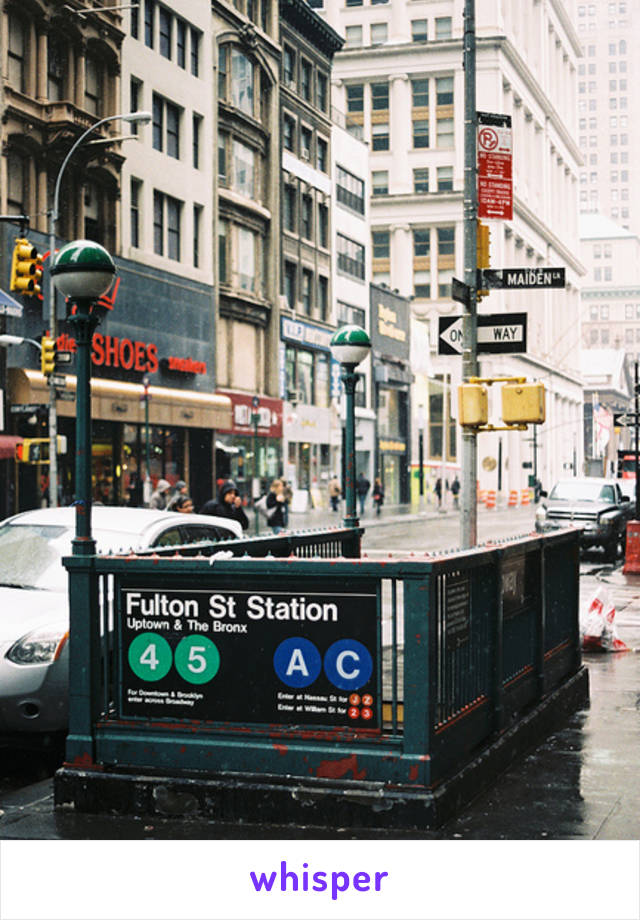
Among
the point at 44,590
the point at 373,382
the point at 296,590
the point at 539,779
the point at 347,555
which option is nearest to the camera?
the point at 296,590

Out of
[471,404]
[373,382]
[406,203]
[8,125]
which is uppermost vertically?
[406,203]

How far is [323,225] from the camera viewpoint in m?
61.9

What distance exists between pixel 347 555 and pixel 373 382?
61211 mm

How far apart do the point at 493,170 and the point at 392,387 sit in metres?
62.0

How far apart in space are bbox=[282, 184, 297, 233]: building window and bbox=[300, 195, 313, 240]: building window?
82 cm

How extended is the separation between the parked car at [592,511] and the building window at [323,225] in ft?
103

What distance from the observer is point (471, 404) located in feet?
42.0

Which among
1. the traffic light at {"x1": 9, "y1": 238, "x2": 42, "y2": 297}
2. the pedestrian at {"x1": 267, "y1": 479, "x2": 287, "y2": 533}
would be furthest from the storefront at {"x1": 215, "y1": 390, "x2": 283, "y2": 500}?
the traffic light at {"x1": 9, "y1": 238, "x2": 42, "y2": 297}

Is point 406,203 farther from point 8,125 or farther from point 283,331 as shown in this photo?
point 8,125

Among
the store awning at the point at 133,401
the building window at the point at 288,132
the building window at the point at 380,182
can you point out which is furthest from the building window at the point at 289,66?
the building window at the point at 380,182

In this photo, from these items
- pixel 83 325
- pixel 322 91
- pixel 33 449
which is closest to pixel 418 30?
pixel 322 91

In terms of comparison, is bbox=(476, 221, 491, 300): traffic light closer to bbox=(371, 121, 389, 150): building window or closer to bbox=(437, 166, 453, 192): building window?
bbox=(437, 166, 453, 192): building window

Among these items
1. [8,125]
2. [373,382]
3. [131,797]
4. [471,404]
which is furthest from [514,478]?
[131,797]

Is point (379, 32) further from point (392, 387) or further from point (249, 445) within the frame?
point (249, 445)
